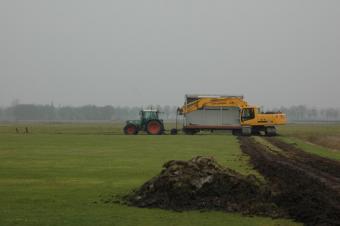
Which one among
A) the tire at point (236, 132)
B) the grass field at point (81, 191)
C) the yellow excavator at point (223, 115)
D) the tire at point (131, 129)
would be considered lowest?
the grass field at point (81, 191)

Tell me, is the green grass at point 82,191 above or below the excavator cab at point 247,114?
below

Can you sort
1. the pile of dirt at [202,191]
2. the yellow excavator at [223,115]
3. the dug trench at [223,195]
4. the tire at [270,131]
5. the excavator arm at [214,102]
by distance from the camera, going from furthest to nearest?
1. the excavator arm at [214,102]
2. the yellow excavator at [223,115]
3. the tire at [270,131]
4. the pile of dirt at [202,191]
5. the dug trench at [223,195]

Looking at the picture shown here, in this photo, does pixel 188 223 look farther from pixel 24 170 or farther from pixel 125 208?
pixel 24 170

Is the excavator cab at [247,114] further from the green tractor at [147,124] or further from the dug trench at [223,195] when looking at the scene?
the dug trench at [223,195]

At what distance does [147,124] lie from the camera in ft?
212

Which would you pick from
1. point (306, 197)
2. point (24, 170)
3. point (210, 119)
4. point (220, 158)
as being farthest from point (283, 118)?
point (306, 197)

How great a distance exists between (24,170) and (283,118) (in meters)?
43.9

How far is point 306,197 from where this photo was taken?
47.3 feet

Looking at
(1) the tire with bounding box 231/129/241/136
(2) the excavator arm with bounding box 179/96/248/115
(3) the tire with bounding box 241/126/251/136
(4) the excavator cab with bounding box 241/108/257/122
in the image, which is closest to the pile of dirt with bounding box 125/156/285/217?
(3) the tire with bounding box 241/126/251/136

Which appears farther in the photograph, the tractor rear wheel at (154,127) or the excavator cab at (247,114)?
the tractor rear wheel at (154,127)

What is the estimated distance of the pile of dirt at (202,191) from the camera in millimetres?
14055

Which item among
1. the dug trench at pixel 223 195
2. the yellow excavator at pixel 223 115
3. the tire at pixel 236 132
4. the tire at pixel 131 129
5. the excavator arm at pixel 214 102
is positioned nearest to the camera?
the dug trench at pixel 223 195

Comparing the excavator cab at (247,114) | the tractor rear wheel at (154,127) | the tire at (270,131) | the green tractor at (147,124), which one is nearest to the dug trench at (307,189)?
the tire at (270,131)

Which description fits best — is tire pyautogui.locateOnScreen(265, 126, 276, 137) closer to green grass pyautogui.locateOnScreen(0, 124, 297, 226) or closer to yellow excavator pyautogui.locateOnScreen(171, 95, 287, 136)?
yellow excavator pyautogui.locateOnScreen(171, 95, 287, 136)
